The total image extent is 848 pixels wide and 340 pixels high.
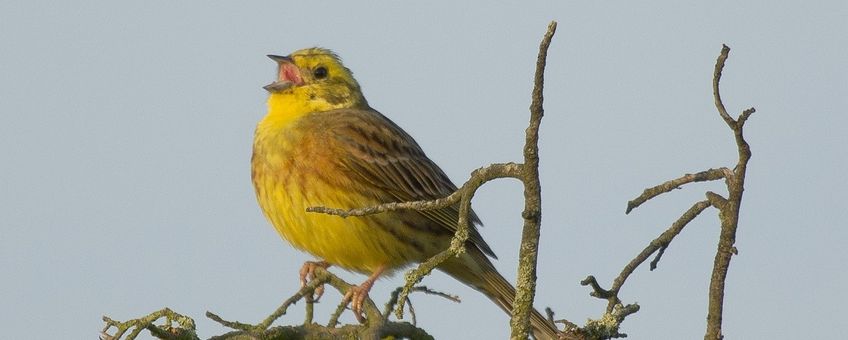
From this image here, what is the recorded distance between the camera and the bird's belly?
6.20 metres

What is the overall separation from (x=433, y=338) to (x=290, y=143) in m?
3.59

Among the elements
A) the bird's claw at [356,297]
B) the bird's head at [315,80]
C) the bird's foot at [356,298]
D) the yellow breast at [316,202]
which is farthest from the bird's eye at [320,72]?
the bird's claw at [356,297]

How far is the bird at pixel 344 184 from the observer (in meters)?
6.29

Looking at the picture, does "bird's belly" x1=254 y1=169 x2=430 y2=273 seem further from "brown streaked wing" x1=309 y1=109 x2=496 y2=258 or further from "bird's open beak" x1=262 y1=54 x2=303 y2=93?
"bird's open beak" x1=262 y1=54 x2=303 y2=93

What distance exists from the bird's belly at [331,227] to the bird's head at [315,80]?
0.82 metres

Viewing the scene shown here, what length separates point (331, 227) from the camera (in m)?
6.14

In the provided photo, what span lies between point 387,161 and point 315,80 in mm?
778

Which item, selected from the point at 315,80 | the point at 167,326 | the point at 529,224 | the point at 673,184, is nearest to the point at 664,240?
the point at 673,184

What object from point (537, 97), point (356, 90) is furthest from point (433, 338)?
point (356, 90)

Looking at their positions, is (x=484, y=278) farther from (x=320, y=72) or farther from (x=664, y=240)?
(x=664, y=240)

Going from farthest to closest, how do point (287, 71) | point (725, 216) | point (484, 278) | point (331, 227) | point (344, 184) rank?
point (287, 71) < point (484, 278) < point (344, 184) < point (331, 227) < point (725, 216)

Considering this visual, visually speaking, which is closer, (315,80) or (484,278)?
(484,278)

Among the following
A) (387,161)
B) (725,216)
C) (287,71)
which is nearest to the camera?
(725,216)

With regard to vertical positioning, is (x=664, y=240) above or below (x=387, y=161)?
below
